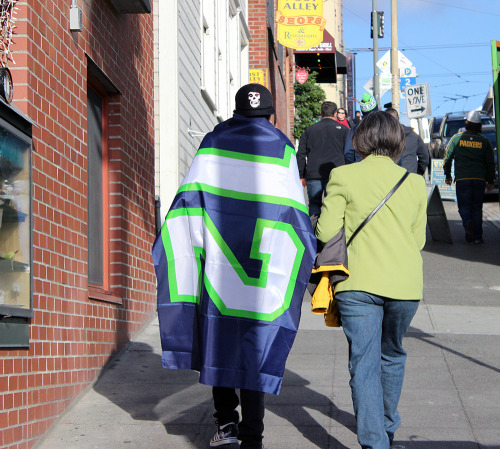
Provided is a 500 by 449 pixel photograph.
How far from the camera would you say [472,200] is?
14.7 m

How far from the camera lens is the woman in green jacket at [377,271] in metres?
4.72

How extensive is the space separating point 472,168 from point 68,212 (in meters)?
9.77

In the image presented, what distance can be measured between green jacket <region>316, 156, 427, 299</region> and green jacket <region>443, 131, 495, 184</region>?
33.1 ft

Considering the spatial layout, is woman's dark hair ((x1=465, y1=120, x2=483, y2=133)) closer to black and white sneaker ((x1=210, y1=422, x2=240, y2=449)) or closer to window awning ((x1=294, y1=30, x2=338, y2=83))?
black and white sneaker ((x1=210, y1=422, x2=240, y2=449))

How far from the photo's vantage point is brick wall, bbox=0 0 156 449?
5.36m

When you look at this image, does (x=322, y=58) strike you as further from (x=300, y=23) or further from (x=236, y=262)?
(x=236, y=262)

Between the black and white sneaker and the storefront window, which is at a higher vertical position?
the storefront window

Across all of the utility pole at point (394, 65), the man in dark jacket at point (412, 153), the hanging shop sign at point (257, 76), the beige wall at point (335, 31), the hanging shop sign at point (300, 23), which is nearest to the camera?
the man in dark jacket at point (412, 153)

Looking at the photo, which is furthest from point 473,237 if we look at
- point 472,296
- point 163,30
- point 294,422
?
point 294,422

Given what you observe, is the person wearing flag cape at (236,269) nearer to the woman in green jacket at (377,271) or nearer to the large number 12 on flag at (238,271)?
the large number 12 on flag at (238,271)

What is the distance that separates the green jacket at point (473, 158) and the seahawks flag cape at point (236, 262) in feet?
33.2

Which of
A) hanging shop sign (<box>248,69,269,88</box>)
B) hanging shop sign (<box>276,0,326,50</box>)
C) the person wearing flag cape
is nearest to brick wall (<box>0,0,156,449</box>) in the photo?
the person wearing flag cape

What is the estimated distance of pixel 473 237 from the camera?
1503 cm

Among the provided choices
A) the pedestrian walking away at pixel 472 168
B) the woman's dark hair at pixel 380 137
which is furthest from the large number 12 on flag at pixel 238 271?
the pedestrian walking away at pixel 472 168
